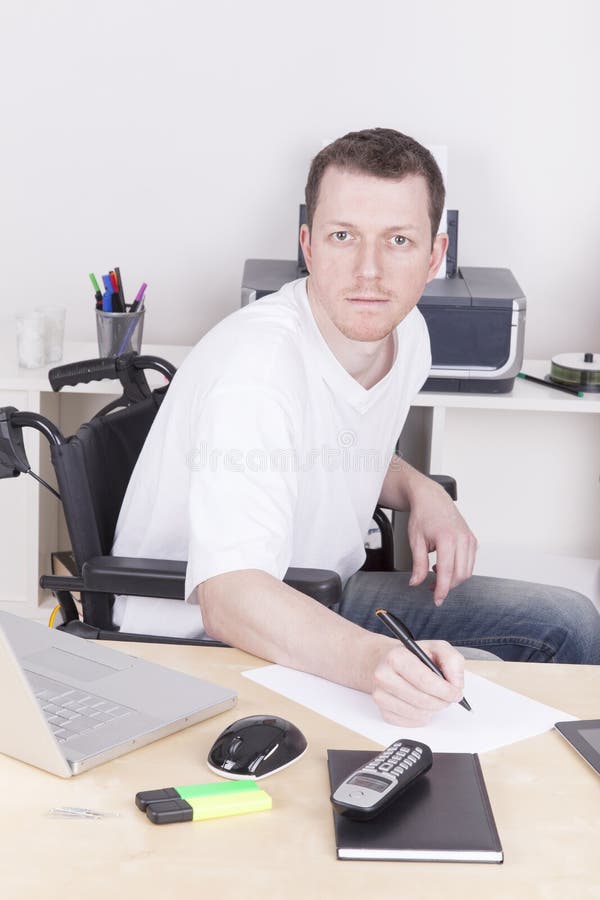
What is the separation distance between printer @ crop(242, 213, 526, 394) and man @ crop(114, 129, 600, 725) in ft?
1.42

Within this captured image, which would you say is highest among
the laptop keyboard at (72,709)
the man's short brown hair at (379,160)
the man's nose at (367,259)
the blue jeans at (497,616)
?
the man's short brown hair at (379,160)

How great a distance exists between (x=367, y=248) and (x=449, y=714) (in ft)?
2.42

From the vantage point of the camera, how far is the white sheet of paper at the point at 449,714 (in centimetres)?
108

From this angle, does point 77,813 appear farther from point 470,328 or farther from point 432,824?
point 470,328

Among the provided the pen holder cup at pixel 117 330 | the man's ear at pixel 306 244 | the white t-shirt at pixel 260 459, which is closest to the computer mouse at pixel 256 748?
the white t-shirt at pixel 260 459

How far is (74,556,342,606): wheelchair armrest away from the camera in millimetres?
1472

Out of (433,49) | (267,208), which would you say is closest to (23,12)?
Result: (267,208)

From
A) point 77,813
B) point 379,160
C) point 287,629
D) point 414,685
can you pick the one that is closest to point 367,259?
point 379,160

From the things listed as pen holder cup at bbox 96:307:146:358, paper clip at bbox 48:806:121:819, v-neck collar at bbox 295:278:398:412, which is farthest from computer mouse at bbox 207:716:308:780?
pen holder cup at bbox 96:307:146:358

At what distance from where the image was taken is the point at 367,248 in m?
1.59

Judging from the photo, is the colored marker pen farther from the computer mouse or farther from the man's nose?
the man's nose

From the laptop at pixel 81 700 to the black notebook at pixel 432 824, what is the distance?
184 mm

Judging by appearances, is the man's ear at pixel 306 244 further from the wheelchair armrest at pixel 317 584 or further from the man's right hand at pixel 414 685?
the man's right hand at pixel 414 685

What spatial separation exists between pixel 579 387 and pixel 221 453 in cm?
144
